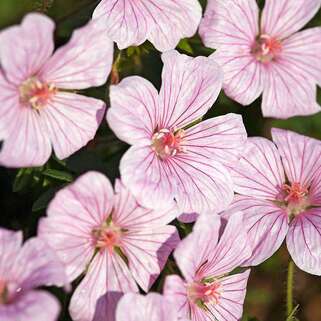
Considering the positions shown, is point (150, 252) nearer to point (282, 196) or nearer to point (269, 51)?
point (282, 196)

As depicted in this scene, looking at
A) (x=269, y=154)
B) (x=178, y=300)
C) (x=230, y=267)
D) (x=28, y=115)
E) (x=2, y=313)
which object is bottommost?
(x=2, y=313)

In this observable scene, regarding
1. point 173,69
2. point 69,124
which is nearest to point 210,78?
point 173,69

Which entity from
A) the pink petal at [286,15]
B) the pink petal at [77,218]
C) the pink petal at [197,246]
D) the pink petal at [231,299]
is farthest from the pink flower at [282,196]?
the pink petal at [77,218]

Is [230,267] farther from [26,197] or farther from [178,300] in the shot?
[26,197]

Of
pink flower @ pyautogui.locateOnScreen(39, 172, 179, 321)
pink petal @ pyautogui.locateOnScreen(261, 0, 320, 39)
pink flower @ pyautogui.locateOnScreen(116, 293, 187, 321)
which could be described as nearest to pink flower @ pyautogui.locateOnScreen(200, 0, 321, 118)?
pink petal @ pyautogui.locateOnScreen(261, 0, 320, 39)

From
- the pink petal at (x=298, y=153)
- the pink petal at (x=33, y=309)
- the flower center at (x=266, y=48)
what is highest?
the flower center at (x=266, y=48)

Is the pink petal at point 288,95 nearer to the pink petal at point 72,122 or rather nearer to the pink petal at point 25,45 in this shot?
the pink petal at point 72,122
